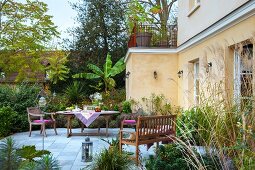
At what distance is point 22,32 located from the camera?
56.3 ft

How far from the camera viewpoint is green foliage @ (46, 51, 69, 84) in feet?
A: 67.4

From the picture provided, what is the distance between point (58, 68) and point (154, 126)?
47.5ft

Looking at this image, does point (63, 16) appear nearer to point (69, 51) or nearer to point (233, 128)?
point (69, 51)

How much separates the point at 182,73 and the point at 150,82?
1.47m

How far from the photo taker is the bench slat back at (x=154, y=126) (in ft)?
22.2

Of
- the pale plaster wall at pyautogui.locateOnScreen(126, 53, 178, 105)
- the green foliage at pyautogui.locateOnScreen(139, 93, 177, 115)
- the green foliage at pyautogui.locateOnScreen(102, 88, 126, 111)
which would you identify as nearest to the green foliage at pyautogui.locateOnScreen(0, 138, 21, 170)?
the green foliage at pyautogui.locateOnScreen(139, 93, 177, 115)

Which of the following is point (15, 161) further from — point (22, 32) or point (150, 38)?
point (22, 32)

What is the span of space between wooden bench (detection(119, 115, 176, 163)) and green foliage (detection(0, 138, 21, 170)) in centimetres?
502

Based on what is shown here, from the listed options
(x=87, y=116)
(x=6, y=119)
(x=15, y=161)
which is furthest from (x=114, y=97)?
(x=15, y=161)

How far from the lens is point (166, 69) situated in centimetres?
1354

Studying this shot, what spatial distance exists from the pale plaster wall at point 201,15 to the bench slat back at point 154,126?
2.91m

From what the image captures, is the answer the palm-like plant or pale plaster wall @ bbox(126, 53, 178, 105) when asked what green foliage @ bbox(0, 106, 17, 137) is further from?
the palm-like plant

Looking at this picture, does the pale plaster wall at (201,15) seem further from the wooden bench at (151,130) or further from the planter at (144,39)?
the wooden bench at (151,130)

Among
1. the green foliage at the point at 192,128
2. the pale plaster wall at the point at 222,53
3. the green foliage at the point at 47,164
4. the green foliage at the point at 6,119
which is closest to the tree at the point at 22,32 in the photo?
the green foliage at the point at 6,119
